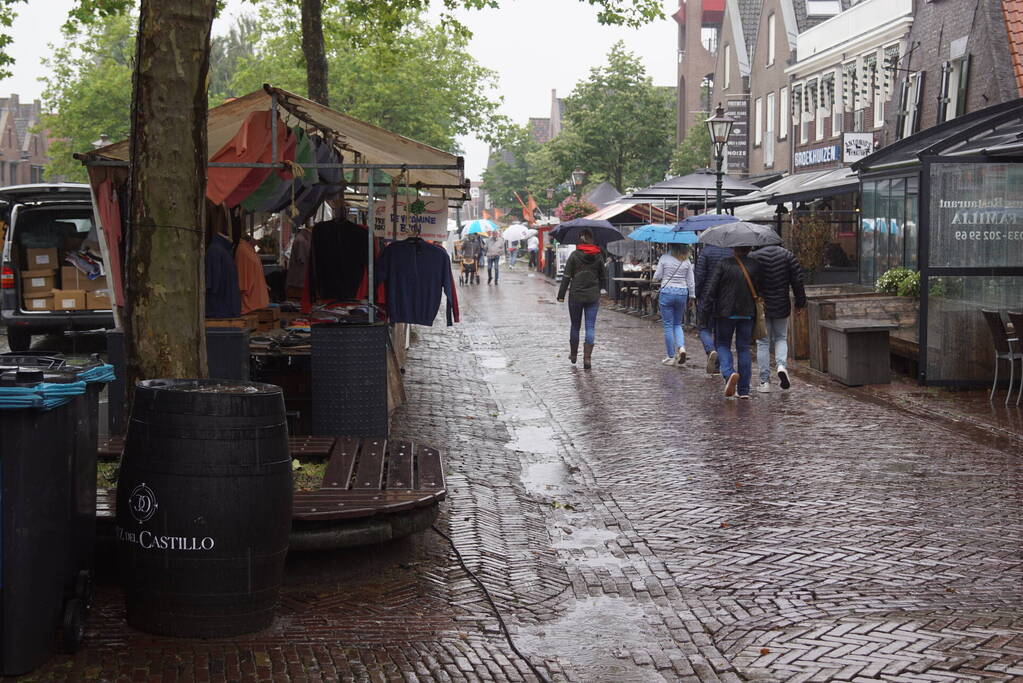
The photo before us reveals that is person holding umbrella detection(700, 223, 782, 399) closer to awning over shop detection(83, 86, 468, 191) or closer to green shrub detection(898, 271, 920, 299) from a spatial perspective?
green shrub detection(898, 271, 920, 299)

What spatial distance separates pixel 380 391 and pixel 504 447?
1.72 m

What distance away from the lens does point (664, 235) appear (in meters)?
22.5

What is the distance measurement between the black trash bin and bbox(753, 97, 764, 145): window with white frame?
3864 centimetres

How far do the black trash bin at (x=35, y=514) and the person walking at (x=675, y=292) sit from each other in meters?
12.3

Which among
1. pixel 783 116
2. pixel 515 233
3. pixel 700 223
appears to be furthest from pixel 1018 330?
pixel 515 233

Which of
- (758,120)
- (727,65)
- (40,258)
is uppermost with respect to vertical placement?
(727,65)

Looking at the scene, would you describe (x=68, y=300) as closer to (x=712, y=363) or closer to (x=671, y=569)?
(x=712, y=363)

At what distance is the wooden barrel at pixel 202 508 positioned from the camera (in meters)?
5.10

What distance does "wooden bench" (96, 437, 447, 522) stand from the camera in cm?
617

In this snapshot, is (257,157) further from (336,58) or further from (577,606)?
(336,58)

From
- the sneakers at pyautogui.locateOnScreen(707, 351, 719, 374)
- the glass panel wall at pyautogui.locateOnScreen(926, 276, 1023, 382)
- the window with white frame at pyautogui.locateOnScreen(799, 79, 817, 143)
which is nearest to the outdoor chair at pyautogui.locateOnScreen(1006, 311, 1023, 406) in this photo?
the glass panel wall at pyautogui.locateOnScreen(926, 276, 1023, 382)

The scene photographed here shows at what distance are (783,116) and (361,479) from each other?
113ft

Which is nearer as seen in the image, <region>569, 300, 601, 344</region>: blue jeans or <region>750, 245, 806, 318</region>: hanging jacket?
<region>750, 245, 806, 318</region>: hanging jacket

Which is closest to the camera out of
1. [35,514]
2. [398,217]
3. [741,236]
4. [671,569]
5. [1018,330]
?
[35,514]
